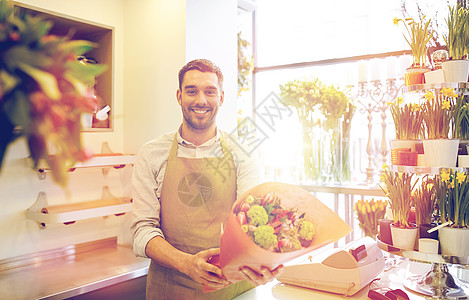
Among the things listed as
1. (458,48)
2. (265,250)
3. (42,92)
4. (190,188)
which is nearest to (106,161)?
(190,188)

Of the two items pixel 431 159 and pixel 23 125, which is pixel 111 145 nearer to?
pixel 431 159

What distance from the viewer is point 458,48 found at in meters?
1.53

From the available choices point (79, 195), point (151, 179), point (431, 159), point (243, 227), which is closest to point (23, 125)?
point (243, 227)

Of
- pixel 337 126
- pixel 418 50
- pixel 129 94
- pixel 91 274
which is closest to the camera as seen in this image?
pixel 418 50

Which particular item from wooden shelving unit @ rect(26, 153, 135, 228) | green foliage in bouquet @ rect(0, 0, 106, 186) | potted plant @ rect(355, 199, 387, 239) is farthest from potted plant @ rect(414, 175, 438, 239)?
wooden shelving unit @ rect(26, 153, 135, 228)

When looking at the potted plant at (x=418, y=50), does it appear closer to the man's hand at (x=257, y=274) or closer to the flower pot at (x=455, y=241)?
the flower pot at (x=455, y=241)

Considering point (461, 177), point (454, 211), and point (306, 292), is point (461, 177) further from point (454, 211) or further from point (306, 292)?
point (306, 292)

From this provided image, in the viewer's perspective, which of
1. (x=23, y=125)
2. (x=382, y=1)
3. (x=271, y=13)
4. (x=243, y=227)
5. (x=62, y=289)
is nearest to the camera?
(x=23, y=125)

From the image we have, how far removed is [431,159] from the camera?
1.51 meters

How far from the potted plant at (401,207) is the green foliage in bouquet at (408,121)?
0.16 metres

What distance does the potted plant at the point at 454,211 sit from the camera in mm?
1445

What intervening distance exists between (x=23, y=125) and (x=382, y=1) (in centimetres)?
396

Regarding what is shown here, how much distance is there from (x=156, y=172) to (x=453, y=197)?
1173mm

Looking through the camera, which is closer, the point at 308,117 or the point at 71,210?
the point at 71,210
